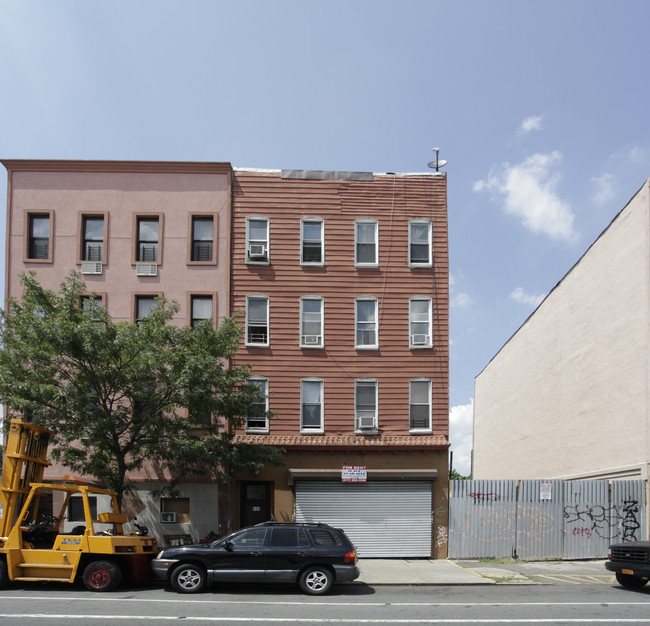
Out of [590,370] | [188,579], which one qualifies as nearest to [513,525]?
[590,370]

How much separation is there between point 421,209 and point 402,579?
12.3 m

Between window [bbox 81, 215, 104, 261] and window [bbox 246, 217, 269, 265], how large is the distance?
16.1 ft

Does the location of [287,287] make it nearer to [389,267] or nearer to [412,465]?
[389,267]

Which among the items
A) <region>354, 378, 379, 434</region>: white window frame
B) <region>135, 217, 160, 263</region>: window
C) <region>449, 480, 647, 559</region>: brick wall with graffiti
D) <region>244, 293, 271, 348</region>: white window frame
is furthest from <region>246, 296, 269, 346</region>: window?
<region>449, 480, 647, 559</region>: brick wall with graffiti

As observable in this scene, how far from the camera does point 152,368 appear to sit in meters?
17.1

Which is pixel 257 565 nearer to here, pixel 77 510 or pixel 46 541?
pixel 46 541

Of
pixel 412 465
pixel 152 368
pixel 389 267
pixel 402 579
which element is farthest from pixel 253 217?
pixel 402 579

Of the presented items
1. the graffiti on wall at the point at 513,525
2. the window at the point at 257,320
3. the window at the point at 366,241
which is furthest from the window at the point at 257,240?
the graffiti on wall at the point at 513,525

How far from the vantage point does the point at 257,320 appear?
22359 millimetres

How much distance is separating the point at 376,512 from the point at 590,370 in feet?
33.3

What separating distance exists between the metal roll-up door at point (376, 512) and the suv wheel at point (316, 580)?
7453 mm

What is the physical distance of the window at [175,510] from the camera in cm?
2077

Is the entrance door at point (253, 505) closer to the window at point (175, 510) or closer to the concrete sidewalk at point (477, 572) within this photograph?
the window at point (175, 510)

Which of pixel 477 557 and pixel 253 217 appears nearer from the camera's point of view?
pixel 477 557
